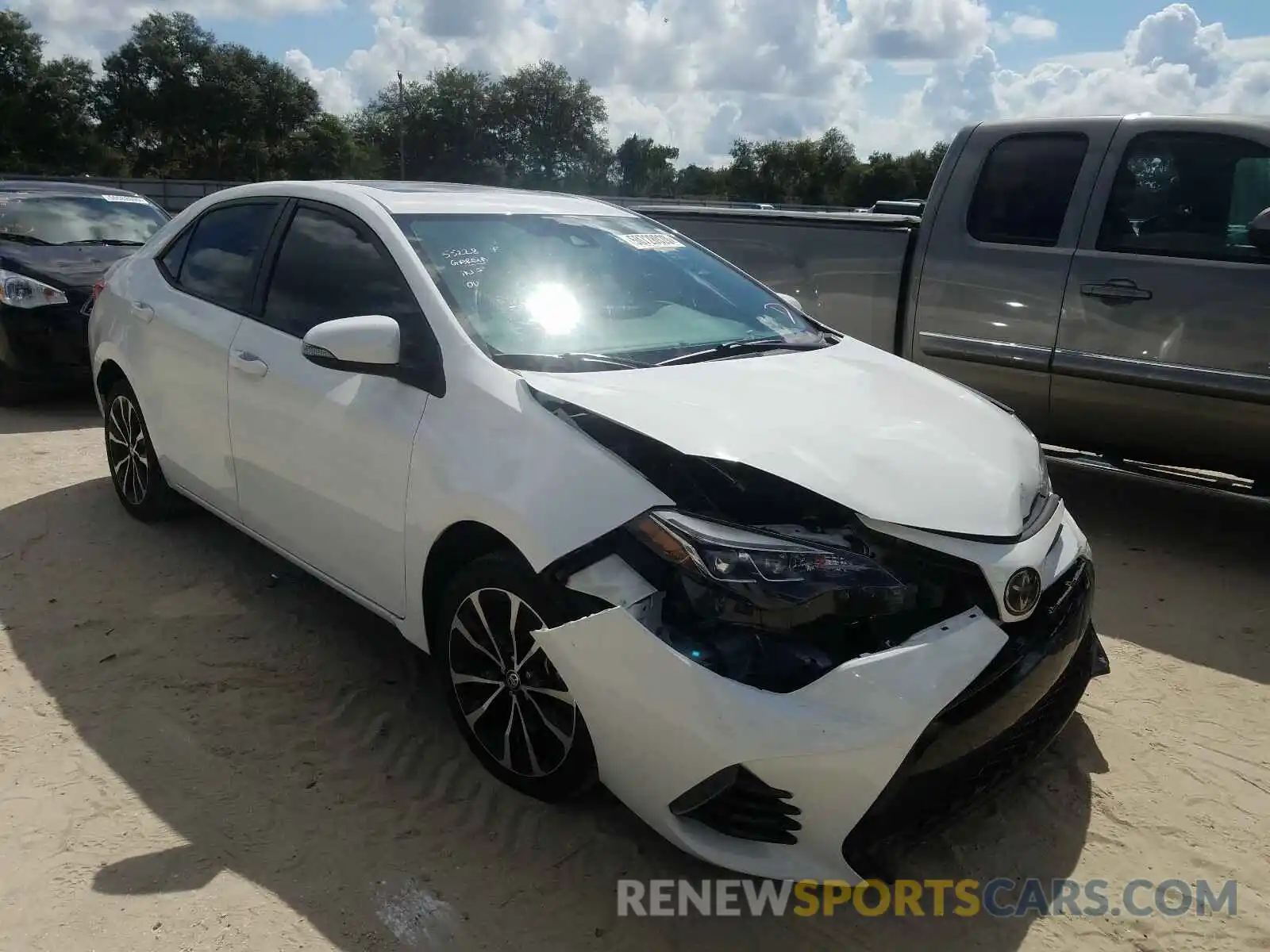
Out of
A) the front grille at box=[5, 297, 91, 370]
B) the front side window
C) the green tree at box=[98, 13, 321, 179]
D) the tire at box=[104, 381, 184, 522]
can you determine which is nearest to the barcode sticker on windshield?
the front side window

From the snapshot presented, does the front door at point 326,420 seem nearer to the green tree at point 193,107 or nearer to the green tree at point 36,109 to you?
the green tree at point 36,109

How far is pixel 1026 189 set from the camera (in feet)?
16.7

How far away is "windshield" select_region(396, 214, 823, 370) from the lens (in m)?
3.02

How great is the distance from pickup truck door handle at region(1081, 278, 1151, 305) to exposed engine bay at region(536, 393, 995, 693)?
2.94 meters

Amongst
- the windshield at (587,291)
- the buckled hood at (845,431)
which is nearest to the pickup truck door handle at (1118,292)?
the windshield at (587,291)

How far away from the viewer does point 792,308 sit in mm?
3930

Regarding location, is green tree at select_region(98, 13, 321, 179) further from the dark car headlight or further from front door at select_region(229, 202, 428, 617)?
front door at select_region(229, 202, 428, 617)

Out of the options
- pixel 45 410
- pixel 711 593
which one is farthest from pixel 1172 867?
pixel 45 410

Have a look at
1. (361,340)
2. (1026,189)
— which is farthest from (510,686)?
(1026,189)

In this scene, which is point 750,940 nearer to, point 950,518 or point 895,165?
point 950,518

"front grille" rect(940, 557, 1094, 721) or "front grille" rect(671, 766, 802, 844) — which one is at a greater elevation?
"front grille" rect(940, 557, 1094, 721)

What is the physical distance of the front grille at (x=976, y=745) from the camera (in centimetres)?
→ 220

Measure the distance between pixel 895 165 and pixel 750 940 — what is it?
51.8 metres

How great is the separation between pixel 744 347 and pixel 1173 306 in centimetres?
245
